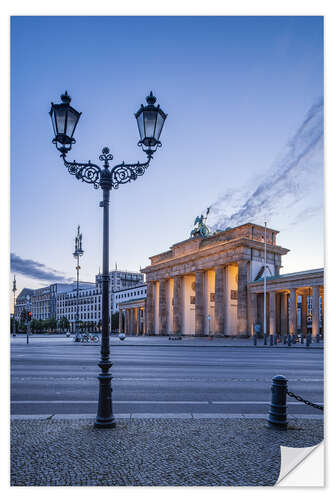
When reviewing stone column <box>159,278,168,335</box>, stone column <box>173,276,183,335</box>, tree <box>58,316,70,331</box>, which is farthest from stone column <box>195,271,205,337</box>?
tree <box>58,316,70,331</box>

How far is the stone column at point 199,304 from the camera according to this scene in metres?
64.2

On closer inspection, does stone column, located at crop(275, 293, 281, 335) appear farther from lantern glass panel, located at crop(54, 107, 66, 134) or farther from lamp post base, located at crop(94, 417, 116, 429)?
lantern glass panel, located at crop(54, 107, 66, 134)

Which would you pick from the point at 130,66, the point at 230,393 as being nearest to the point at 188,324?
the point at 230,393

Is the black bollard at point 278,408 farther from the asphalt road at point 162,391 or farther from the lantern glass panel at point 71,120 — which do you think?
the lantern glass panel at point 71,120

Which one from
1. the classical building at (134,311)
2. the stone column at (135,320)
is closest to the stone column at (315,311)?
the classical building at (134,311)

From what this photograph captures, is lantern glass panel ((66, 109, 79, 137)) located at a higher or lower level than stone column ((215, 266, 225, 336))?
higher

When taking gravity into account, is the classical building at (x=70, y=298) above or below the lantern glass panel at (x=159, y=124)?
below

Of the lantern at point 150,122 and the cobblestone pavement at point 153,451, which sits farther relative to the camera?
the lantern at point 150,122

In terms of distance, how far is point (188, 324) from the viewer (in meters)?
71.0

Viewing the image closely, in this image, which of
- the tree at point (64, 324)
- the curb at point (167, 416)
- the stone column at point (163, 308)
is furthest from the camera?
the tree at point (64, 324)

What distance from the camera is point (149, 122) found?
21.6 ft

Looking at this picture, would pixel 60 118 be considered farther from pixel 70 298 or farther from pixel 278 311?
pixel 70 298

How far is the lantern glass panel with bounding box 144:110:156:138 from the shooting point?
6559 millimetres

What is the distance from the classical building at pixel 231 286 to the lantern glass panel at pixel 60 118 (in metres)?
42.0
